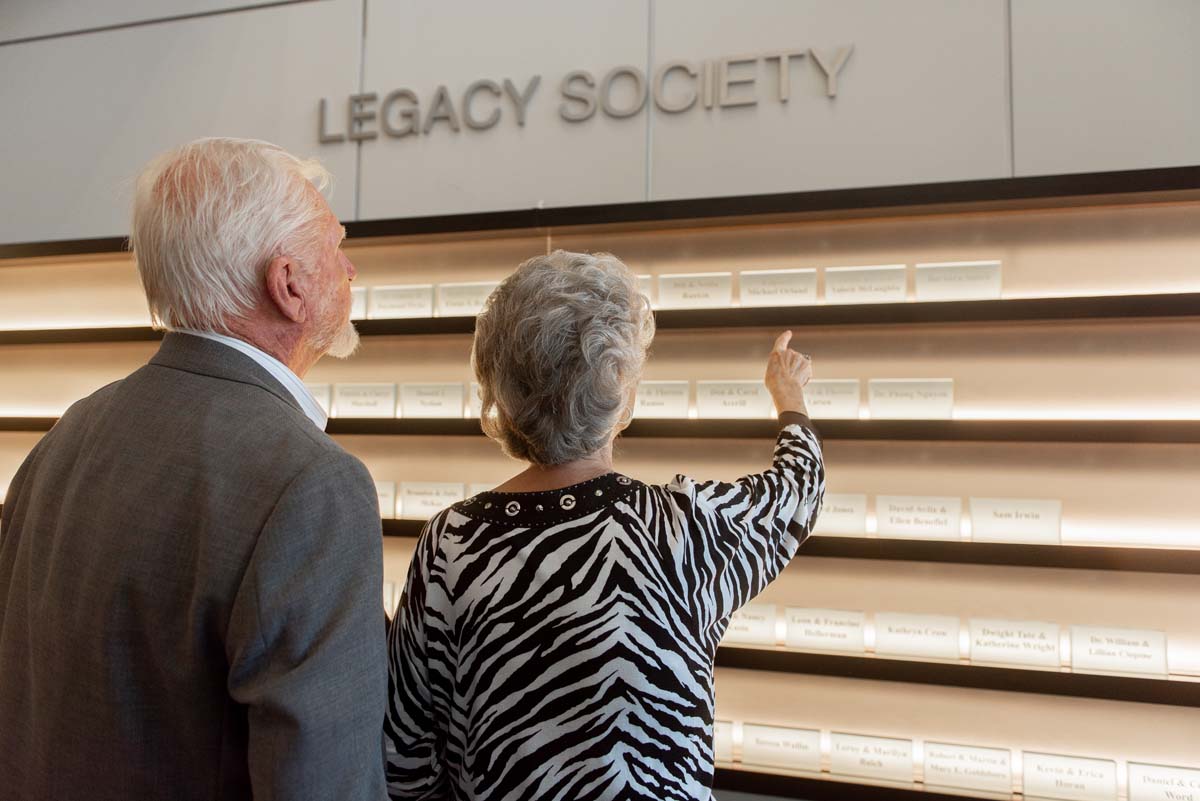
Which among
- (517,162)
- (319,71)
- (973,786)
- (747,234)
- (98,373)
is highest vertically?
(319,71)

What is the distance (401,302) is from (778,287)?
1170mm

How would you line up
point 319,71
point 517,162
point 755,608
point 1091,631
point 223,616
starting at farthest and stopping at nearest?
point 319,71 → point 517,162 → point 755,608 → point 1091,631 → point 223,616

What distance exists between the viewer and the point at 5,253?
10.1 ft

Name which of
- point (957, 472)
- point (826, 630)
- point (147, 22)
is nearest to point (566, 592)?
point (826, 630)

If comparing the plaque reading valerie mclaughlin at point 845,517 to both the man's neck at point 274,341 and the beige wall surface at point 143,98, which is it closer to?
the man's neck at point 274,341

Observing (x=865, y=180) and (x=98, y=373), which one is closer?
(x=865, y=180)

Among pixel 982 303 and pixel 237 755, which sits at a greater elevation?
pixel 982 303

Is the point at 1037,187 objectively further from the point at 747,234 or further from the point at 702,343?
the point at 702,343

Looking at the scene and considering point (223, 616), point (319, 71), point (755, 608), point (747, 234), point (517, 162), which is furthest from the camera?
point (319, 71)

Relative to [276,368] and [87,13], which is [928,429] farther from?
[87,13]

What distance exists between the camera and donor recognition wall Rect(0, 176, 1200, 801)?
206cm

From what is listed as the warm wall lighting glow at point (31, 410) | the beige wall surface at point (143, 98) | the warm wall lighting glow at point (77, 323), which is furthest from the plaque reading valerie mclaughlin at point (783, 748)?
the warm wall lighting glow at point (31, 410)

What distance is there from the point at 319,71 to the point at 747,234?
163cm

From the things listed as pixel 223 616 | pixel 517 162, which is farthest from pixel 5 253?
pixel 223 616
